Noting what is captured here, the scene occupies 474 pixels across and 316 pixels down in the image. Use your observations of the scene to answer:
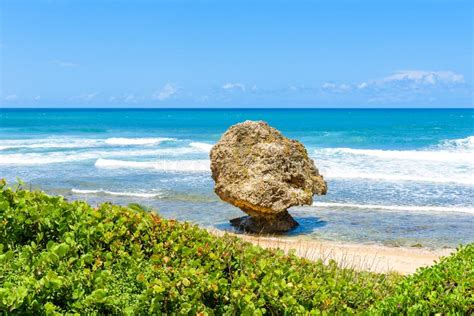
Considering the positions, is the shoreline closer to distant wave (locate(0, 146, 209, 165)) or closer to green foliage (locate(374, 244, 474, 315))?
green foliage (locate(374, 244, 474, 315))

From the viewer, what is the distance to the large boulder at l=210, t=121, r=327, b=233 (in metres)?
14.6

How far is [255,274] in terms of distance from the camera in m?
4.89

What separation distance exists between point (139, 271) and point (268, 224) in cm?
1107

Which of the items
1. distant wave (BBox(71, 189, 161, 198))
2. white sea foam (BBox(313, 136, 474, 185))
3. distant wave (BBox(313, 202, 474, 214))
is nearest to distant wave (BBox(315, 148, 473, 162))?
white sea foam (BBox(313, 136, 474, 185))

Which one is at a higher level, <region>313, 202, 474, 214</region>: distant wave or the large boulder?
the large boulder

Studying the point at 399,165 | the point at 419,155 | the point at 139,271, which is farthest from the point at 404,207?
the point at 419,155

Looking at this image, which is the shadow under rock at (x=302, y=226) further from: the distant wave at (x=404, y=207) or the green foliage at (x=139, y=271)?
the green foliage at (x=139, y=271)

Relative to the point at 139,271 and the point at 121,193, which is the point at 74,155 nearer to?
the point at 121,193

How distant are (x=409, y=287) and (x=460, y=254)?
56.8 inches

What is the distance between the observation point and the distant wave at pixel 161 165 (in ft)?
103

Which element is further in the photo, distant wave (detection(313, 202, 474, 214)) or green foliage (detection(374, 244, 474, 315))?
distant wave (detection(313, 202, 474, 214))

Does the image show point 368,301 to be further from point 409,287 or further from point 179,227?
point 179,227

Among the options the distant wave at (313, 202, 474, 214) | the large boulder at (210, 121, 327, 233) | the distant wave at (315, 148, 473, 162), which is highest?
the large boulder at (210, 121, 327, 233)

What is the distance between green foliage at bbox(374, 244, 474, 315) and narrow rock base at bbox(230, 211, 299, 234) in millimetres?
10216
